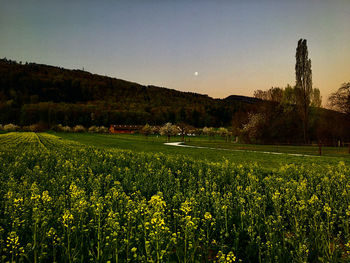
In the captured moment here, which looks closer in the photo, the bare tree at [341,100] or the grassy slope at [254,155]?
the grassy slope at [254,155]

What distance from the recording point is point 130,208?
478 cm

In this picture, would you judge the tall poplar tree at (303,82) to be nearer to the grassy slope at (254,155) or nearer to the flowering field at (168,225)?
the grassy slope at (254,155)

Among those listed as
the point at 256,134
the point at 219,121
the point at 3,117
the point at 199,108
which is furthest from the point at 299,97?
the point at 3,117

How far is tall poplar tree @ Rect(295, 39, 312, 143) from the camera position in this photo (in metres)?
50.2

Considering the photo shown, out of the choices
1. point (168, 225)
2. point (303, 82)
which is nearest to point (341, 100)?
point (303, 82)

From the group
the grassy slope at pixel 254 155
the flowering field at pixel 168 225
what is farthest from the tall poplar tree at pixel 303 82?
the flowering field at pixel 168 225

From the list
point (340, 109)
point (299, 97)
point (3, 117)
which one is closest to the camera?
point (340, 109)

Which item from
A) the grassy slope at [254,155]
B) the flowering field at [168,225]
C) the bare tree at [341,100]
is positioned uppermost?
the bare tree at [341,100]

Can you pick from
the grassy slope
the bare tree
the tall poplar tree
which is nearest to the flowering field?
the grassy slope

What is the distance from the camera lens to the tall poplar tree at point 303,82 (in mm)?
50219

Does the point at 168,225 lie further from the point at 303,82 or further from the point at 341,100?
the point at 303,82

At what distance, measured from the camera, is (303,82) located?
168ft

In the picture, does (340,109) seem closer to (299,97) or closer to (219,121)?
(299,97)

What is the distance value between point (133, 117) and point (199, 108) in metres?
50.4
